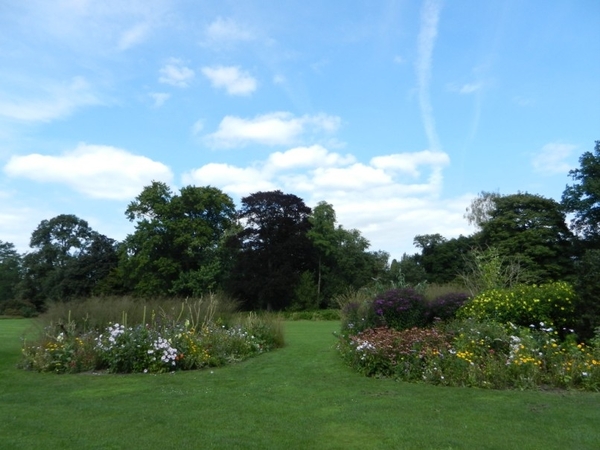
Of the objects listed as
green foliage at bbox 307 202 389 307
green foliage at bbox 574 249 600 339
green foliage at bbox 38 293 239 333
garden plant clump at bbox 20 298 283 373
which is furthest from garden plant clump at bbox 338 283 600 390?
green foliage at bbox 307 202 389 307

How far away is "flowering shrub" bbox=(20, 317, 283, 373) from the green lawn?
119cm

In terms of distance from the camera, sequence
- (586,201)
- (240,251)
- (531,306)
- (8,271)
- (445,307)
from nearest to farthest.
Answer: (531,306) < (445,307) < (586,201) < (240,251) < (8,271)

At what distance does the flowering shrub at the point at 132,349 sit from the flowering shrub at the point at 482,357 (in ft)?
11.6

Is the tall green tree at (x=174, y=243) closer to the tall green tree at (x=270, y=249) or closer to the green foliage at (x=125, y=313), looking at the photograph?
the tall green tree at (x=270, y=249)

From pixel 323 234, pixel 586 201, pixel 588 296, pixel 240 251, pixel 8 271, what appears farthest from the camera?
pixel 8 271

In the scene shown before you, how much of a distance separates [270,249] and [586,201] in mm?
25514

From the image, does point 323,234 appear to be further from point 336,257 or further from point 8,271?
point 8,271

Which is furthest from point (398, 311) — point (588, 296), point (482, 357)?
point (482, 357)

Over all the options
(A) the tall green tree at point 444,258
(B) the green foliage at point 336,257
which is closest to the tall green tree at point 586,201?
(A) the tall green tree at point 444,258

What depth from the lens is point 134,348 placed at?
11.8 m

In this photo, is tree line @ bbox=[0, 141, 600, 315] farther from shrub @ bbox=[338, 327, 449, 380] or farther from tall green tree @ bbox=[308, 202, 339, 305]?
shrub @ bbox=[338, 327, 449, 380]

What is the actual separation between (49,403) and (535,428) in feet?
22.5

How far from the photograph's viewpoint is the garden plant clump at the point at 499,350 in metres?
8.70

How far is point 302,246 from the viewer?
4928 centimetres
